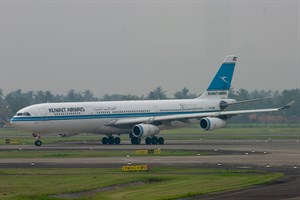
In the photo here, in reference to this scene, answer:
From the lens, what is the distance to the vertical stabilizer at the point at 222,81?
102 metres

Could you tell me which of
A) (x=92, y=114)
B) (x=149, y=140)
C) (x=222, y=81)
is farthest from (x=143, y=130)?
(x=222, y=81)

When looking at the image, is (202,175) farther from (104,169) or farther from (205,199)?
(205,199)

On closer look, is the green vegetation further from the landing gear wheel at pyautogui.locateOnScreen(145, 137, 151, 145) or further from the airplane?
the landing gear wheel at pyautogui.locateOnScreen(145, 137, 151, 145)

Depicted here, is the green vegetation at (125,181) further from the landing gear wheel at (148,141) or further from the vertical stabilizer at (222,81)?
the vertical stabilizer at (222,81)

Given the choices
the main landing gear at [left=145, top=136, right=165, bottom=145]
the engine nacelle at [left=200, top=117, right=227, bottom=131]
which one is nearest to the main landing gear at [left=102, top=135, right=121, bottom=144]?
the main landing gear at [left=145, top=136, right=165, bottom=145]

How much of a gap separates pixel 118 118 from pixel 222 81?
59.9ft

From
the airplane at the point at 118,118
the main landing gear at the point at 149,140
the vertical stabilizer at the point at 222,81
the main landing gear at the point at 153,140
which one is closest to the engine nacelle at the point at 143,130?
the airplane at the point at 118,118

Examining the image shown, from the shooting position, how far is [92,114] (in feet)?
288

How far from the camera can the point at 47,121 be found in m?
84.5

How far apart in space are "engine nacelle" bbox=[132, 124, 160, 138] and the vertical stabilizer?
14723 mm

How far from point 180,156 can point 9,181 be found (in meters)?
22.9

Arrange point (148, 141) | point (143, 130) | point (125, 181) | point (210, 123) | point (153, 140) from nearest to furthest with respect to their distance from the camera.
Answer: point (125, 181) → point (143, 130) → point (210, 123) → point (153, 140) → point (148, 141)

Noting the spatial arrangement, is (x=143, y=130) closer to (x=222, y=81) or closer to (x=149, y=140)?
(x=149, y=140)

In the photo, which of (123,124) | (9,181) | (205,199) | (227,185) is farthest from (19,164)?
(123,124)
